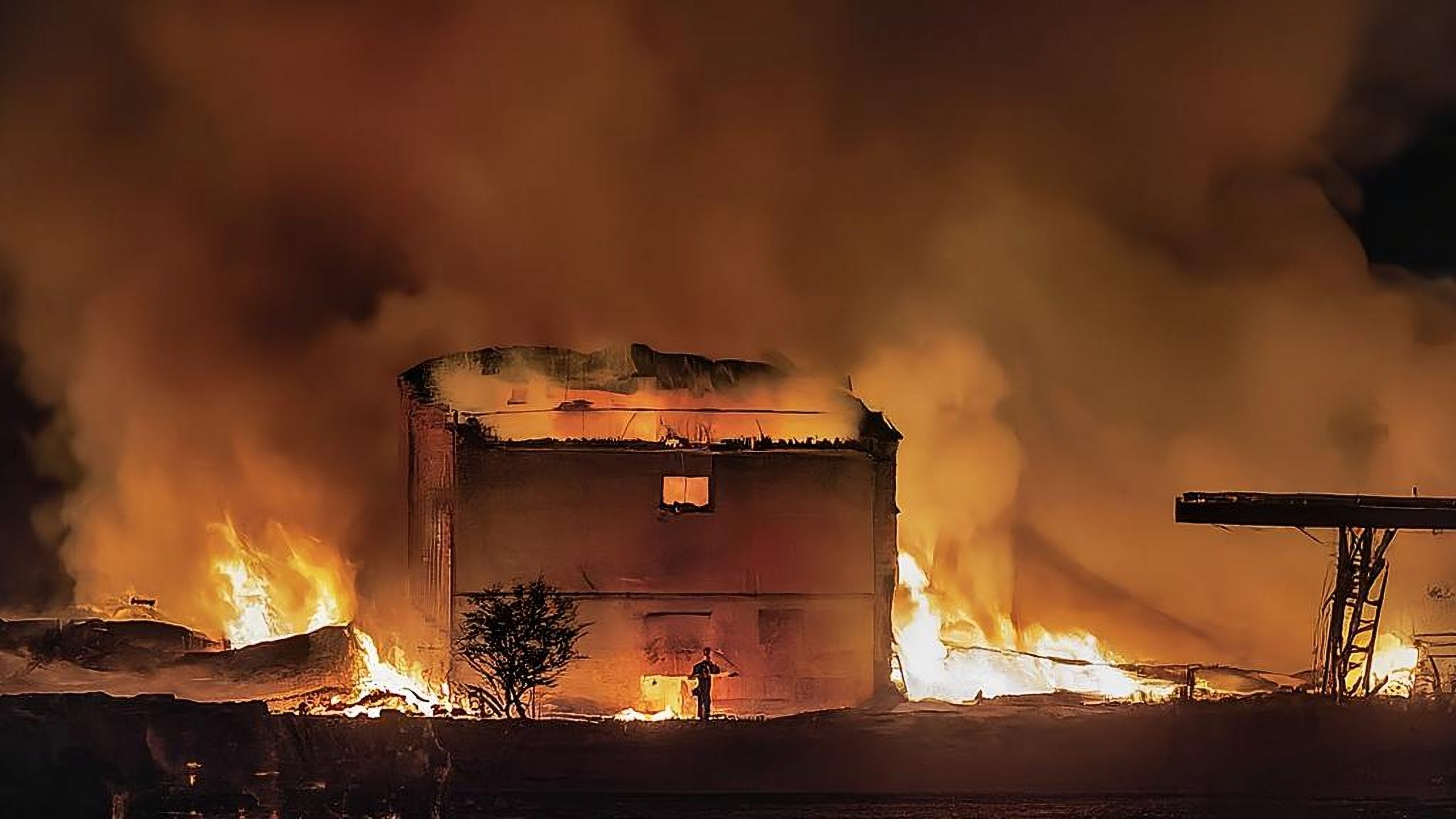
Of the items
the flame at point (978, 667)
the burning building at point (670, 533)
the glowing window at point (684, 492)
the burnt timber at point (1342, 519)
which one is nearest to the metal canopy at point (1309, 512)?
the burnt timber at point (1342, 519)

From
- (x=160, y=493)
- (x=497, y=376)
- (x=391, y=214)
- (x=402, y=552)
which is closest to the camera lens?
(x=497, y=376)

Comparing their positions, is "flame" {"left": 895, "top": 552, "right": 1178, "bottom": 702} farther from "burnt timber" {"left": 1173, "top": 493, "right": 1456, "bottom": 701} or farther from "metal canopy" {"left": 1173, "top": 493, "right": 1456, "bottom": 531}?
"metal canopy" {"left": 1173, "top": 493, "right": 1456, "bottom": 531}

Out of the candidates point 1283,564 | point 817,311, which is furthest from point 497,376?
point 1283,564

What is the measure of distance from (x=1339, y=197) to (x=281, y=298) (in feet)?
82.9

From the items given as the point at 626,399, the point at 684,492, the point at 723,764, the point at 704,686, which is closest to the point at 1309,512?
the point at 704,686

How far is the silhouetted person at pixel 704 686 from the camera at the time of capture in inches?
1195

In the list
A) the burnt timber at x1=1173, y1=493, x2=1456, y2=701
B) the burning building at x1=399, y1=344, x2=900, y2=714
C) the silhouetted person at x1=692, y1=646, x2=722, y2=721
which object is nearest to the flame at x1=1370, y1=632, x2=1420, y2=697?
the burnt timber at x1=1173, y1=493, x2=1456, y2=701

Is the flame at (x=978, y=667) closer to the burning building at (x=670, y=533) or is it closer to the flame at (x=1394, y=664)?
the burning building at (x=670, y=533)

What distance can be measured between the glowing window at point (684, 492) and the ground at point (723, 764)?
563 cm

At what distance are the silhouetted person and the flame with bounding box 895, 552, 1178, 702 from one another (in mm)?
4369

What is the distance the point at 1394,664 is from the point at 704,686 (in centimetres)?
1446

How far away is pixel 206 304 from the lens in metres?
41.4

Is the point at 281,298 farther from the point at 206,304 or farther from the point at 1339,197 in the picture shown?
the point at 1339,197

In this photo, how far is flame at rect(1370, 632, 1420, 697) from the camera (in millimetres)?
33719
